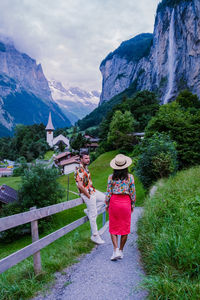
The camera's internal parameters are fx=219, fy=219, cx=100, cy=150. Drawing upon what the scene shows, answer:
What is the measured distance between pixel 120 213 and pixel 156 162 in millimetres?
8487

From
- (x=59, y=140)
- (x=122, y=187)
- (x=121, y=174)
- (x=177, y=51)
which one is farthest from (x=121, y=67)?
(x=122, y=187)

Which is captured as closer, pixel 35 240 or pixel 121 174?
pixel 35 240

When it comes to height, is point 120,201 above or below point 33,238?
above

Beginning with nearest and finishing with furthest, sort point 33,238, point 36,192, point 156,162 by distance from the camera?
point 33,238
point 156,162
point 36,192

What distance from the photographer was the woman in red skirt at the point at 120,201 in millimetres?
3789

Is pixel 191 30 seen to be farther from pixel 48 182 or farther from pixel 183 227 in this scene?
pixel 183 227

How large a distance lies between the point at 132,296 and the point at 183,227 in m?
1.35

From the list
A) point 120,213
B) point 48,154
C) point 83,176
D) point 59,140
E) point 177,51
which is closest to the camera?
point 120,213

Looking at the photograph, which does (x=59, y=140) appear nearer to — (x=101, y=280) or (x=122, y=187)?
(x=122, y=187)

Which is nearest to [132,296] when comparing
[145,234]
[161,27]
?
[145,234]

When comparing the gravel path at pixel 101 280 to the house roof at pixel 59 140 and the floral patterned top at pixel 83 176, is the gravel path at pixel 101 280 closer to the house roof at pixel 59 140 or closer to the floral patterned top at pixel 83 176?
the floral patterned top at pixel 83 176

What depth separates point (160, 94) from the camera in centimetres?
6938

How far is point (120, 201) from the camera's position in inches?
150

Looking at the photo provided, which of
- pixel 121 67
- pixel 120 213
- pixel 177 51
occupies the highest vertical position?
pixel 121 67
